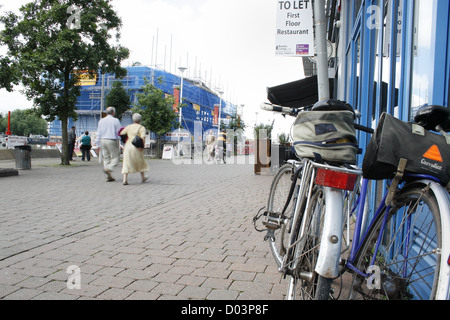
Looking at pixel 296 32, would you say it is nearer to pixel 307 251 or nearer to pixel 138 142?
pixel 307 251

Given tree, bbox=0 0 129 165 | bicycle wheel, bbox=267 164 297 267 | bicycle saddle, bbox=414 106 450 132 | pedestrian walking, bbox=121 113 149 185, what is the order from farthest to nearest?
tree, bbox=0 0 129 165
pedestrian walking, bbox=121 113 149 185
bicycle wheel, bbox=267 164 297 267
bicycle saddle, bbox=414 106 450 132

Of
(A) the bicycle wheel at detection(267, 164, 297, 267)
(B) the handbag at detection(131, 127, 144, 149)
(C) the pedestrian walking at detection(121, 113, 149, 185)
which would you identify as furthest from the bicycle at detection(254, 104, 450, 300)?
(B) the handbag at detection(131, 127, 144, 149)

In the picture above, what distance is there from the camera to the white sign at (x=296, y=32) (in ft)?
21.1

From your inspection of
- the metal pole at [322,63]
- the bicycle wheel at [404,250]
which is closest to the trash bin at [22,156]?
the metal pole at [322,63]

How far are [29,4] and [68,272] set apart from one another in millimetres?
16286

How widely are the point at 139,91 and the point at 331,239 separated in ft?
165

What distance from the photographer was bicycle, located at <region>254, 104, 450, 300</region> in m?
1.64

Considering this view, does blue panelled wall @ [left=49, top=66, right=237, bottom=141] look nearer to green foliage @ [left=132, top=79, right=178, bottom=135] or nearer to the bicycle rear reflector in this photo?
green foliage @ [left=132, top=79, right=178, bottom=135]

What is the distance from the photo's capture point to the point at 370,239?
2.10 m

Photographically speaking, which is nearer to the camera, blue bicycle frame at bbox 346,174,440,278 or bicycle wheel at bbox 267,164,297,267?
blue bicycle frame at bbox 346,174,440,278

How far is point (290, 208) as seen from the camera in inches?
120

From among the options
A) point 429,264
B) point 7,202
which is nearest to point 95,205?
point 7,202

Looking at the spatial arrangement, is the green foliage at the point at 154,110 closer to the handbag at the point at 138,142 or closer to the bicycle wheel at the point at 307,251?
the handbag at the point at 138,142

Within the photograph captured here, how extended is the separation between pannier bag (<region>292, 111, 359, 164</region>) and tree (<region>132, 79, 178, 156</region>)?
2599 centimetres
